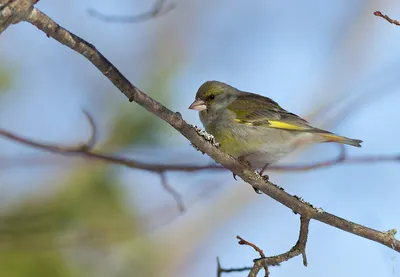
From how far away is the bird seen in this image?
177 inches

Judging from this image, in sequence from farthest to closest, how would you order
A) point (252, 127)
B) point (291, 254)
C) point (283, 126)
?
point (283, 126) < point (252, 127) < point (291, 254)

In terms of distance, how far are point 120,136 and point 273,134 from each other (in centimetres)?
150

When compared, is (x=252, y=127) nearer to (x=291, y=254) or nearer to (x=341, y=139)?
(x=341, y=139)

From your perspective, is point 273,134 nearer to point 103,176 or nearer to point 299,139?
point 299,139

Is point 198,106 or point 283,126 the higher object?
point 198,106

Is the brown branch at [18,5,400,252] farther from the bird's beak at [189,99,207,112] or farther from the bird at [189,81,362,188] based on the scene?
the bird's beak at [189,99,207,112]

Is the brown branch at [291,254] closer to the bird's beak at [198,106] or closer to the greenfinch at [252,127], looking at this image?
the greenfinch at [252,127]

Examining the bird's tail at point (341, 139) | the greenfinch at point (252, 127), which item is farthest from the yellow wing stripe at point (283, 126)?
the bird's tail at point (341, 139)

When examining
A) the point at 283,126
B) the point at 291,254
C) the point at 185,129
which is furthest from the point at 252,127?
the point at 185,129

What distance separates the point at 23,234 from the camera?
2361 mm

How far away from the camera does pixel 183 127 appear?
283 centimetres

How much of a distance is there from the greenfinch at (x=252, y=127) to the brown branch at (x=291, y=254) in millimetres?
912

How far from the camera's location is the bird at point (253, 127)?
450 centimetres

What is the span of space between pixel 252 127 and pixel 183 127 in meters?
1.95
